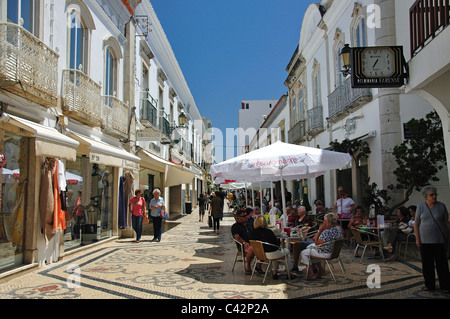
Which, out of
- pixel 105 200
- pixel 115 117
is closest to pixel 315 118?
pixel 115 117

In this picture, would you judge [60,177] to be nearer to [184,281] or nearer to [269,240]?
[184,281]

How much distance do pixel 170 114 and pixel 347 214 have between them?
43.9ft

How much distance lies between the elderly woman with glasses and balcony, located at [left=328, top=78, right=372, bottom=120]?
5.92m

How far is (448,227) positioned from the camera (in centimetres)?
525

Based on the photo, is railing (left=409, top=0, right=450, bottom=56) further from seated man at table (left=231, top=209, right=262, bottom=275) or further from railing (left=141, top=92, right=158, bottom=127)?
railing (left=141, top=92, right=158, bottom=127)

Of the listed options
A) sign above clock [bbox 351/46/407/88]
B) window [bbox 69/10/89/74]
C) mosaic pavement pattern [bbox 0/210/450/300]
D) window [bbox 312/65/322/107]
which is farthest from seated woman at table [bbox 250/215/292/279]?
window [bbox 312/65/322/107]

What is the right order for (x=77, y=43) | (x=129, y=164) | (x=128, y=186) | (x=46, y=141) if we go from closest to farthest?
(x=46, y=141)
(x=77, y=43)
(x=129, y=164)
(x=128, y=186)

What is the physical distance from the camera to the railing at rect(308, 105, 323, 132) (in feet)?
52.2

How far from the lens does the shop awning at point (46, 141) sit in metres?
5.84

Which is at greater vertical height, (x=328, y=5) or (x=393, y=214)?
(x=328, y=5)

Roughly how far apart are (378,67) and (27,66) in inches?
244

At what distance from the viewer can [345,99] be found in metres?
12.3
